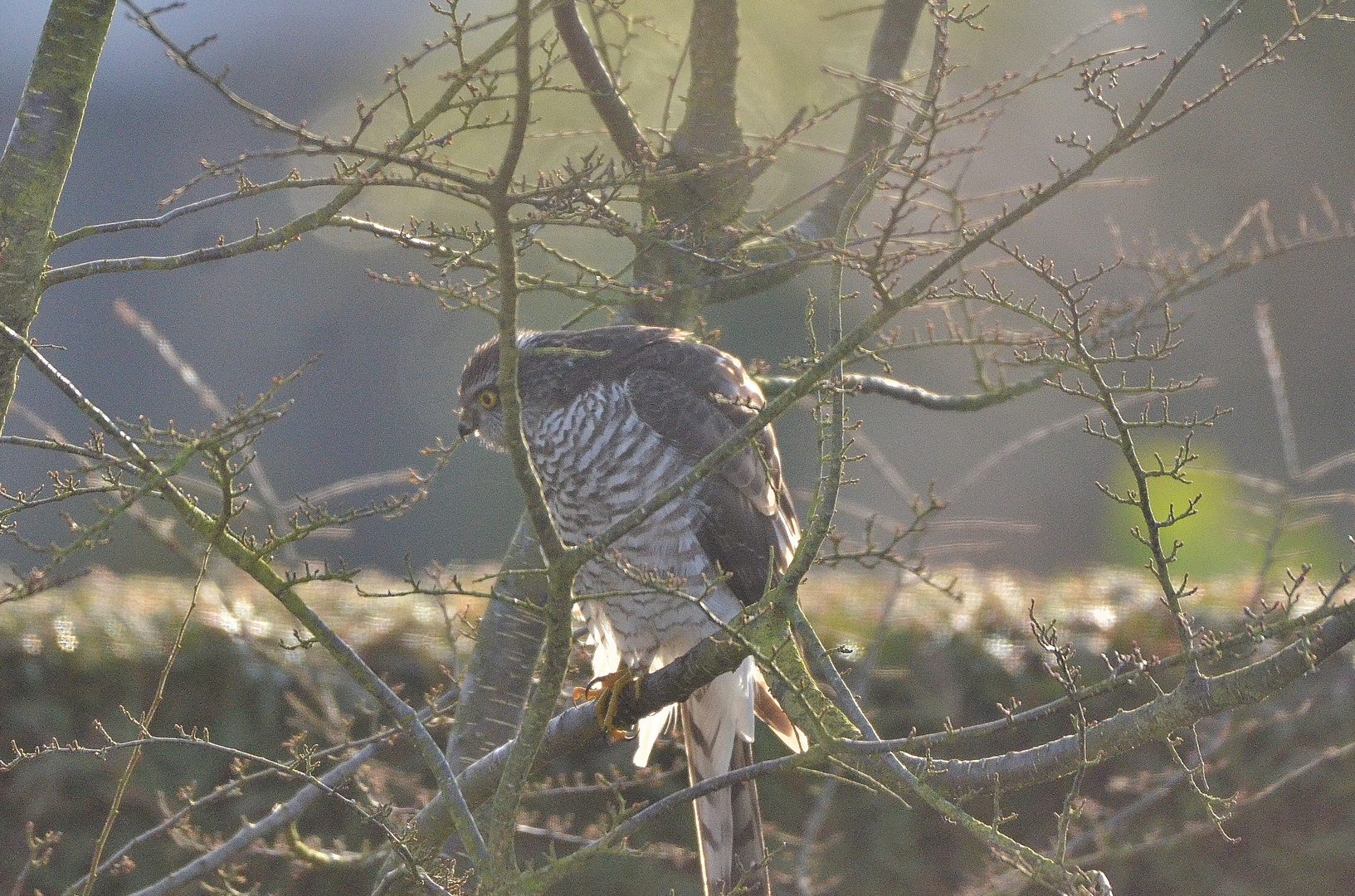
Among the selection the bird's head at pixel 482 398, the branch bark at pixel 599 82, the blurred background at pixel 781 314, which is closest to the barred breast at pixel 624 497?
the bird's head at pixel 482 398

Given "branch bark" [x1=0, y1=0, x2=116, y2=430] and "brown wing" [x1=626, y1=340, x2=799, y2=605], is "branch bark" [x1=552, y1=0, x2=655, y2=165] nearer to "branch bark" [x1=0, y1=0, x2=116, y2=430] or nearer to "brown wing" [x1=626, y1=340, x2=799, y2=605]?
"brown wing" [x1=626, y1=340, x2=799, y2=605]

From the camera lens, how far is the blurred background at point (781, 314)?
33.6 feet

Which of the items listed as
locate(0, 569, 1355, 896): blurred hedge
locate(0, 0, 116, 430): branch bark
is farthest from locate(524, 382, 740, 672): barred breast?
locate(0, 0, 116, 430): branch bark

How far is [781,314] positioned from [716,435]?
7.95m

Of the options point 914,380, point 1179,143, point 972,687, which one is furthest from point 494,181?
point 1179,143

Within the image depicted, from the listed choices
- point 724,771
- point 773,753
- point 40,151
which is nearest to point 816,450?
point 773,753

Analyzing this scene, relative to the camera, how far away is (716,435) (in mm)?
3508

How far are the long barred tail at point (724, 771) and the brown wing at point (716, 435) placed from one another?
0.35 m

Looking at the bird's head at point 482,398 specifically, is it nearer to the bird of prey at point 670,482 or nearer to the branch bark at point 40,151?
the bird of prey at point 670,482

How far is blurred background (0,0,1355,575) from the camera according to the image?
10.2 metres

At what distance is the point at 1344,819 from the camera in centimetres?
443

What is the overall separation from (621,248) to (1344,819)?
542 centimetres

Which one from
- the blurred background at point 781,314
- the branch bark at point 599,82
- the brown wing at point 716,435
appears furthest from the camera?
the blurred background at point 781,314

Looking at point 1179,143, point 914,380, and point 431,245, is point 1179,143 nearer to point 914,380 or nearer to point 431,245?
point 914,380
